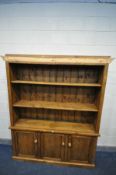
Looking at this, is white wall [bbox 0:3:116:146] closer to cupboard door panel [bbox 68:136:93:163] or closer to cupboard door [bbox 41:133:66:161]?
cupboard door panel [bbox 68:136:93:163]

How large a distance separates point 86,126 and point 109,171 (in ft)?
2.60

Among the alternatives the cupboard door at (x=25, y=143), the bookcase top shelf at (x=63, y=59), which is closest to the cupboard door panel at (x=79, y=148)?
the cupboard door at (x=25, y=143)

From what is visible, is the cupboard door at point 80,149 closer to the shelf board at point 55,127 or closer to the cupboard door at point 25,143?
the shelf board at point 55,127

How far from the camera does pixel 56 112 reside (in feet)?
7.86

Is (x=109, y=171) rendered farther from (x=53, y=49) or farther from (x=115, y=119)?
(x=53, y=49)

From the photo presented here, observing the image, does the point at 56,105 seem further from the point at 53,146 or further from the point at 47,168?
A: the point at 47,168

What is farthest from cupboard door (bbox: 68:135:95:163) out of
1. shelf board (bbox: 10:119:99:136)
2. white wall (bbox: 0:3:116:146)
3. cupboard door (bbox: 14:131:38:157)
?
white wall (bbox: 0:3:116:146)

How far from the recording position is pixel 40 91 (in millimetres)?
2334

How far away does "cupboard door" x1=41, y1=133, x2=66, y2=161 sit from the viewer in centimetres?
221

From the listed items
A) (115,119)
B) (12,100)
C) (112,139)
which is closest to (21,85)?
(12,100)

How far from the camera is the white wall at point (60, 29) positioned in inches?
81.7

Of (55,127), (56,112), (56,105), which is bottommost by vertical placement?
(55,127)

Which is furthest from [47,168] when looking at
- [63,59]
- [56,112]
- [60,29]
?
[60,29]

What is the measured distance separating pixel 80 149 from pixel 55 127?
1.78ft
